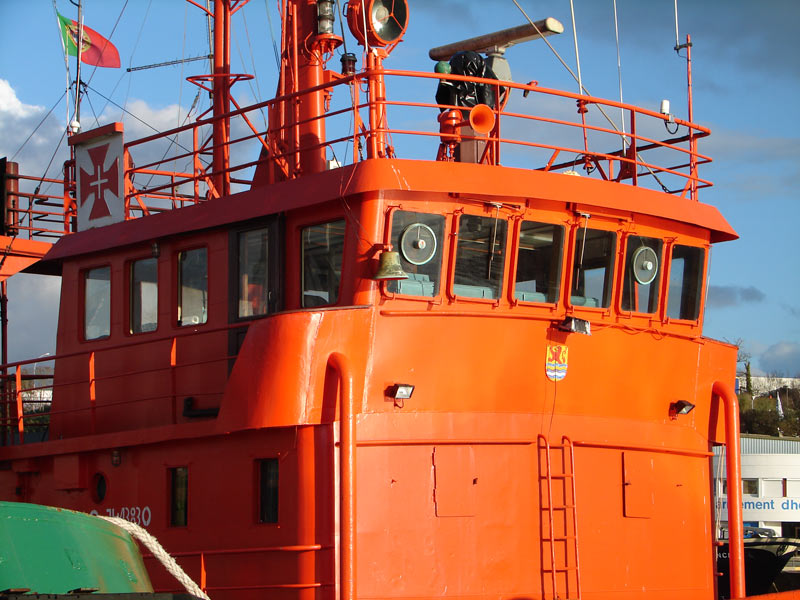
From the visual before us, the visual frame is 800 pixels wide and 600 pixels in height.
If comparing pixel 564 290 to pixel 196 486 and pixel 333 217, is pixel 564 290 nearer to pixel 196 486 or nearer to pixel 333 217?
pixel 333 217

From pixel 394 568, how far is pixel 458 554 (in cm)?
69

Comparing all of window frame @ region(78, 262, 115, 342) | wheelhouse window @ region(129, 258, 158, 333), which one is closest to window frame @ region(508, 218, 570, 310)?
wheelhouse window @ region(129, 258, 158, 333)

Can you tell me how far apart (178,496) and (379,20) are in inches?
235

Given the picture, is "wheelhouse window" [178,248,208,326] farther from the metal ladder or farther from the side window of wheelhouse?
the side window of wheelhouse

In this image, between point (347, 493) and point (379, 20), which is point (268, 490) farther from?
point (379, 20)

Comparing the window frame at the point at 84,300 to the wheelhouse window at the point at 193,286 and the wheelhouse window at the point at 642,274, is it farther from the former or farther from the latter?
the wheelhouse window at the point at 642,274

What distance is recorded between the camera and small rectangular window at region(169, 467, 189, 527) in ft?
39.2

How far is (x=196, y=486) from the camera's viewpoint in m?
11.6

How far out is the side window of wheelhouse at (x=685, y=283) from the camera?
1284 cm

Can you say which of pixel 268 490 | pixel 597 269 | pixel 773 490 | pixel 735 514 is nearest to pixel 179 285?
pixel 268 490

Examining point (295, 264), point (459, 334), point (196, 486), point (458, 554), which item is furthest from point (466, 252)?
point (196, 486)

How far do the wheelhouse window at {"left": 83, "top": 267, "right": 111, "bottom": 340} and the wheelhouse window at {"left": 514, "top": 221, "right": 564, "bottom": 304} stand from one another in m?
5.41

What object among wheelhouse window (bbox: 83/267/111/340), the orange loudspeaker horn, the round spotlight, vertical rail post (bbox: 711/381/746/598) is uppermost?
the round spotlight

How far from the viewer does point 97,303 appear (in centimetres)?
1395
